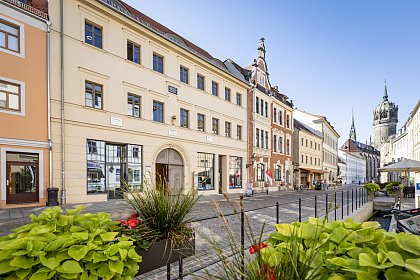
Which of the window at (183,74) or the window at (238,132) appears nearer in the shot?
the window at (183,74)

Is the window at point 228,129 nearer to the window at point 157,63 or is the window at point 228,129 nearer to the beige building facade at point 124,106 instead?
the beige building facade at point 124,106

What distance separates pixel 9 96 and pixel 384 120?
130508 mm

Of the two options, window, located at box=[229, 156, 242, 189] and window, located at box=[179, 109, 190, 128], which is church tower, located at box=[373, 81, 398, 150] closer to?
window, located at box=[229, 156, 242, 189]

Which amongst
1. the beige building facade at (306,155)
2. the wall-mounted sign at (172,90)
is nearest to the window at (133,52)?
the wall-mounted sign at (172,90)

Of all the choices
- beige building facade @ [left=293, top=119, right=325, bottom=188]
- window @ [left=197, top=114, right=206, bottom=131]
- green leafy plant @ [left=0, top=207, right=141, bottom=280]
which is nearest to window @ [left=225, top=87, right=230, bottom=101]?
window @ [left=197, top=114, right=206, bottom=131]

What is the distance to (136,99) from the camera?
16.4 meters

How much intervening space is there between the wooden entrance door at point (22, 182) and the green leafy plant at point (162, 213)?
10465 mm

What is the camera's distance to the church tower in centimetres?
11106

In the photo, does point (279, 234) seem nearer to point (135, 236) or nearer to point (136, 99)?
point (135, 236)

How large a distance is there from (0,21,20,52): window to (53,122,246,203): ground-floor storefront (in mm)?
4026

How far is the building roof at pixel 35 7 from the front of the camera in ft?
38.4

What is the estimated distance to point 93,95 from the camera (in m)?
14.3

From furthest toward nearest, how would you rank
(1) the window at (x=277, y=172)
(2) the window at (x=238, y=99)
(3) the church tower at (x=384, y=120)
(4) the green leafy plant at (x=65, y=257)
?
(3) the church tower at (x=384, y=120) → (1) the window at (x=277, y=172) → (2) the window at (x=238, y=99) → (4) the green leafy plant at (x=65, y=257)

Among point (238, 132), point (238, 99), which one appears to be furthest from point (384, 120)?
point (238, 132)
